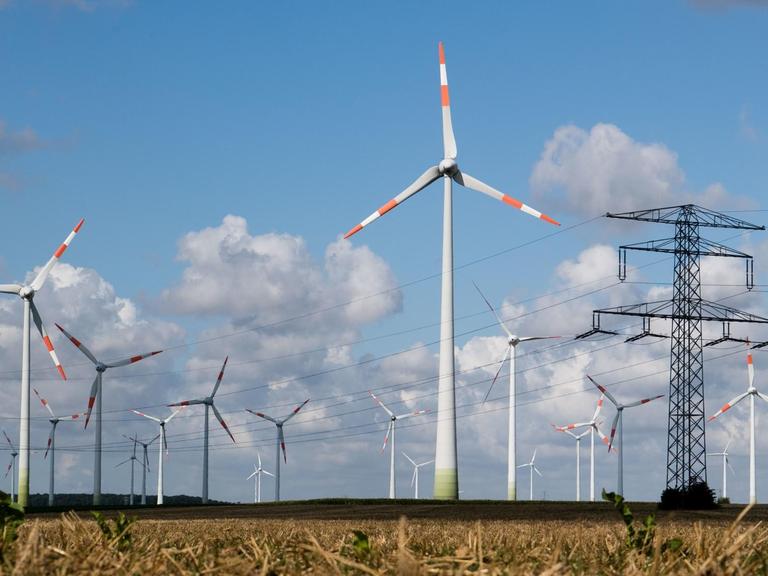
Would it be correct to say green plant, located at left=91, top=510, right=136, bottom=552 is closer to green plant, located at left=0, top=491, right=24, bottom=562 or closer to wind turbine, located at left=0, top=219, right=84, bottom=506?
green plant, located at left=0, top=491, right=24, bottom=562

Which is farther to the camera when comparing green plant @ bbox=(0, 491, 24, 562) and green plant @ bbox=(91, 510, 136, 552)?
green plant @ bbox=(0, 491, 24, 562)

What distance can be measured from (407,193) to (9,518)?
105 metres

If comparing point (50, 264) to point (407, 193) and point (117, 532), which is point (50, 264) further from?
point (117, 532)

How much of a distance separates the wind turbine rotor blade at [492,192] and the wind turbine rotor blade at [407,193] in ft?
7.20

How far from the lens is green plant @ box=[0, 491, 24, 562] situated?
8.75 meters

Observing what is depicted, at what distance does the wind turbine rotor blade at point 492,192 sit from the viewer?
364 feet

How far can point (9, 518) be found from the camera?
1037cm

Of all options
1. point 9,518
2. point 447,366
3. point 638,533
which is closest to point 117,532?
point 9,518

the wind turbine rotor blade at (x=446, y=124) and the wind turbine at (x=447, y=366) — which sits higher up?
the wind turbine rotor blade at (x=446, y=124)

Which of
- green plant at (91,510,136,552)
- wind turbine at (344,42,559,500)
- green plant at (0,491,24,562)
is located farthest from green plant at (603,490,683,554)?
wind turbine at (344,42,559,500)

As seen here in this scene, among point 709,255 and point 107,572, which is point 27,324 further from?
point 107,572

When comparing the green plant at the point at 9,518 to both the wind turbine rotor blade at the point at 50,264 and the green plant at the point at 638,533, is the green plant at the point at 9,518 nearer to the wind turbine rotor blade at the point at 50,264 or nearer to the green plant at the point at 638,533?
the green plant at the point at 638,533

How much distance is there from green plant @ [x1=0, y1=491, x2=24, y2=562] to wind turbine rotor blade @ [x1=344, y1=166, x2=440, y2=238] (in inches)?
3929

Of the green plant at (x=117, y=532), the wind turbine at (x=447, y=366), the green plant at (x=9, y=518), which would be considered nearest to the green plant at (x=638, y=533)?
the green plant at (x=117, y=532)
